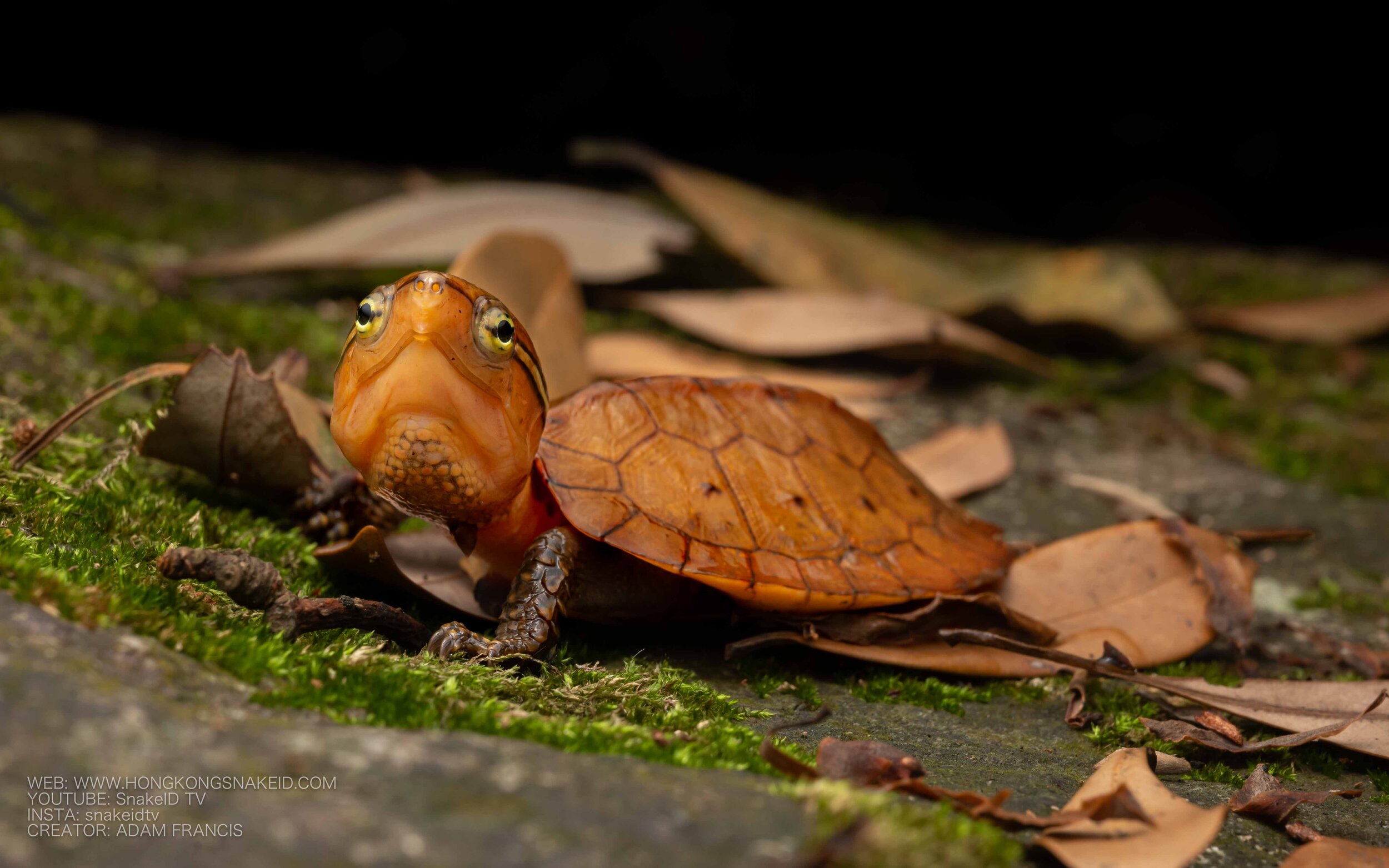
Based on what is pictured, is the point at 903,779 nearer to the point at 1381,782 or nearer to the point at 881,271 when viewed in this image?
the point at 1381,782

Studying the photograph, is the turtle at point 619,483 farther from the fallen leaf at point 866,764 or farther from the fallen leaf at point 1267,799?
the fallen leaf at point 1267,799

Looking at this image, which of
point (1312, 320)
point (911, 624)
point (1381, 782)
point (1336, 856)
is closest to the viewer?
point (1336, 856)

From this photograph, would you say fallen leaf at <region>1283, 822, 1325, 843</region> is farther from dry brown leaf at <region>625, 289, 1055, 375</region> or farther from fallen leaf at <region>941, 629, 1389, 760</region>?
dry brown leaf at <region>625, 289, 1055, 375</region>

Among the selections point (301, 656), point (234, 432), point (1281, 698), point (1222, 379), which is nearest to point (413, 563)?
point (234, 432)

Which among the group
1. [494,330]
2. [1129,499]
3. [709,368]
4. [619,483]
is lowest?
[1129,499]

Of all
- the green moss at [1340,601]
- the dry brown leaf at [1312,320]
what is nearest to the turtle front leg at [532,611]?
the green moss at [1340,601]

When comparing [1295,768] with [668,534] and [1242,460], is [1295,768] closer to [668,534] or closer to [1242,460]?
[668,534]
